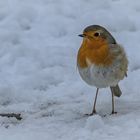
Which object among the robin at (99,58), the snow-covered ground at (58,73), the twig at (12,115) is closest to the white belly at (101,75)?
the robin at (99,58)

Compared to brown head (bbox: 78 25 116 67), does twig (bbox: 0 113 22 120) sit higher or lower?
lower

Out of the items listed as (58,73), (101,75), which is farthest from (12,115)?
(58,73)

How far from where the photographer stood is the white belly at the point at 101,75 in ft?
17.1

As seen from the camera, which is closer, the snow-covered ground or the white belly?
the snow-covered ground

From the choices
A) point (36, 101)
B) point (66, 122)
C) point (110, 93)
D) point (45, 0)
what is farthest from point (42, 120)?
→ point (45, 0)

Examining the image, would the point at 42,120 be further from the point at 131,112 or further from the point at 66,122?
the point at 131,112

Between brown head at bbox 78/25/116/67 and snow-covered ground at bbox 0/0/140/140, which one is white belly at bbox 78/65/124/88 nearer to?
brown head at bbox 78/25/116/67

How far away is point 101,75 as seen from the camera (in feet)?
17.2

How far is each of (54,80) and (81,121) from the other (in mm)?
1214

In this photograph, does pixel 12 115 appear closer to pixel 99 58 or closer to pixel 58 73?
pixel 99 58

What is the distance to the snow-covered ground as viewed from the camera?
495cm

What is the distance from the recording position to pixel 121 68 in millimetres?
5340

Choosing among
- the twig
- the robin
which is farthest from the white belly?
the twig

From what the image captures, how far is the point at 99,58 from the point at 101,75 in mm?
140
